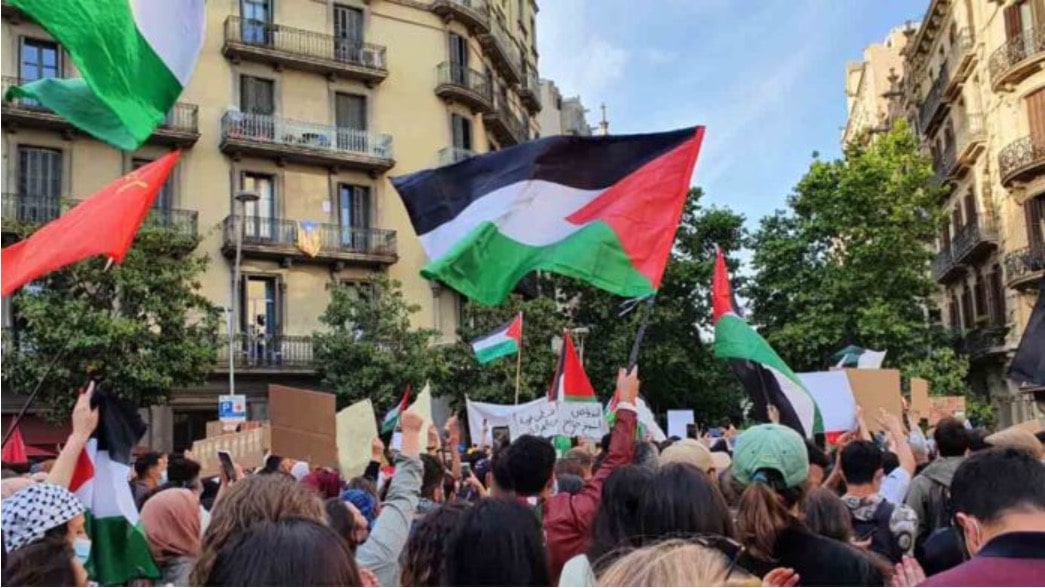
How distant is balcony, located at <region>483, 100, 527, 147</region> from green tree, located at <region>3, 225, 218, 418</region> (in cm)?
1448

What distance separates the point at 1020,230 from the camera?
31.9 meters

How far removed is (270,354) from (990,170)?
2412 centimetres

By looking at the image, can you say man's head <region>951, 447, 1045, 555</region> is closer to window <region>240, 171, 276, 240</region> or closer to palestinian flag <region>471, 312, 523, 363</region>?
palestinian flag <region>471, 312, 523, 363</region>

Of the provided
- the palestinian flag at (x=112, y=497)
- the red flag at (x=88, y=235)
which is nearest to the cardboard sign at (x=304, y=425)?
the red flag at (x=88, y=235)

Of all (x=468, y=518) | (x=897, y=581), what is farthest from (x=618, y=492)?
(x=897, y=581)

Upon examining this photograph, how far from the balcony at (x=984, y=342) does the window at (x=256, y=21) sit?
81.4 ft

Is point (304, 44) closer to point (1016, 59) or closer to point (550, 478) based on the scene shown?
point (1016, 59)

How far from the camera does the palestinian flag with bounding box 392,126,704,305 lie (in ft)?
23.9

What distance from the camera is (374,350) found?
90.8 ft

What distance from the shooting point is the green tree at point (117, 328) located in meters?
22.8

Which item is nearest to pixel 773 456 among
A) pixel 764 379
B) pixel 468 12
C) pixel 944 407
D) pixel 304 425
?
pixel 764 379

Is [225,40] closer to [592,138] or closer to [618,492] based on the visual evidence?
[592,138]

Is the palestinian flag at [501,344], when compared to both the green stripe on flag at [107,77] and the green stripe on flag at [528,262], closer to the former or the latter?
the green stripe on flag at [528,262]

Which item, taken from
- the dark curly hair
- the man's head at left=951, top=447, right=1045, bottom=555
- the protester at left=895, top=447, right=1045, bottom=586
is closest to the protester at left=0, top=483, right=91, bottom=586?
the dark curly hair
